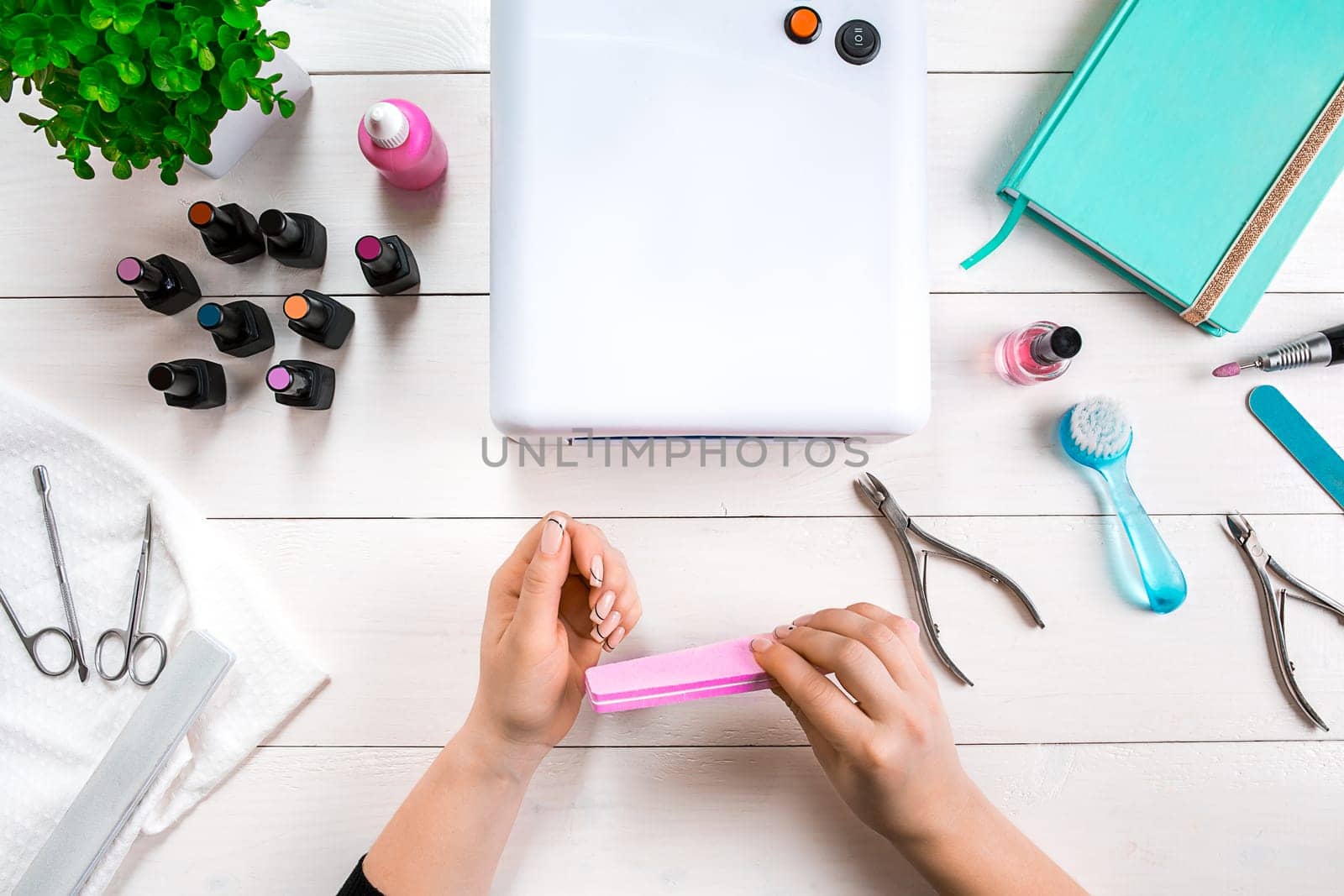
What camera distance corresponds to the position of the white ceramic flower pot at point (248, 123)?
0.62 meters

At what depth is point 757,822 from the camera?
2.09 ft

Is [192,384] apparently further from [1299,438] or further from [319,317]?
[1299,438]

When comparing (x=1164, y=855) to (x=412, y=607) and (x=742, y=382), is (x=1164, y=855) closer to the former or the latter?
(x=742, y=382)

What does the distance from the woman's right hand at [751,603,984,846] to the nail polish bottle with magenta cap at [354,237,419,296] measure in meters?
0.39

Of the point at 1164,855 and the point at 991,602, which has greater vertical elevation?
the point at 991,602

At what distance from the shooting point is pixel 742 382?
493mm

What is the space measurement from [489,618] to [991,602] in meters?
0.40

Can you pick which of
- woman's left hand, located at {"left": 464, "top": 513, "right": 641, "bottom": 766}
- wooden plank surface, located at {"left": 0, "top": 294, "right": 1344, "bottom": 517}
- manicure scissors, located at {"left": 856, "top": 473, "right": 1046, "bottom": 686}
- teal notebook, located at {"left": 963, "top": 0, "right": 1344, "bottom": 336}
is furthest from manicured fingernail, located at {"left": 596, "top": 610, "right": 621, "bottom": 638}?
teal notebook, located at {"left": 963, "top": 0, "right": 1344, "bottom": 336}

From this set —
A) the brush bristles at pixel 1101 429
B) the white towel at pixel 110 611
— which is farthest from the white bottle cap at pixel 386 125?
the brush bristles at pixel 1101 429

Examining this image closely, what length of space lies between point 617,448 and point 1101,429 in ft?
1.26

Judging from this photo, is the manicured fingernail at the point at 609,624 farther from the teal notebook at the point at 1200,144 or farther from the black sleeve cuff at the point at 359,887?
the teal notebook at the point at 1200,144

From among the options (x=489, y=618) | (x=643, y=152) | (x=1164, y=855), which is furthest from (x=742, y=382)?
(x=1164, y=855)

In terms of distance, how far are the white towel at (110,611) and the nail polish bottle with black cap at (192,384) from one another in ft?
0.24

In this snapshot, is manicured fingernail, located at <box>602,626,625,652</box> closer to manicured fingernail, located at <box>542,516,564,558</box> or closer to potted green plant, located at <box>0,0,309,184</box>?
manicured fingernail, located at <box>542,516,564,558</box>
